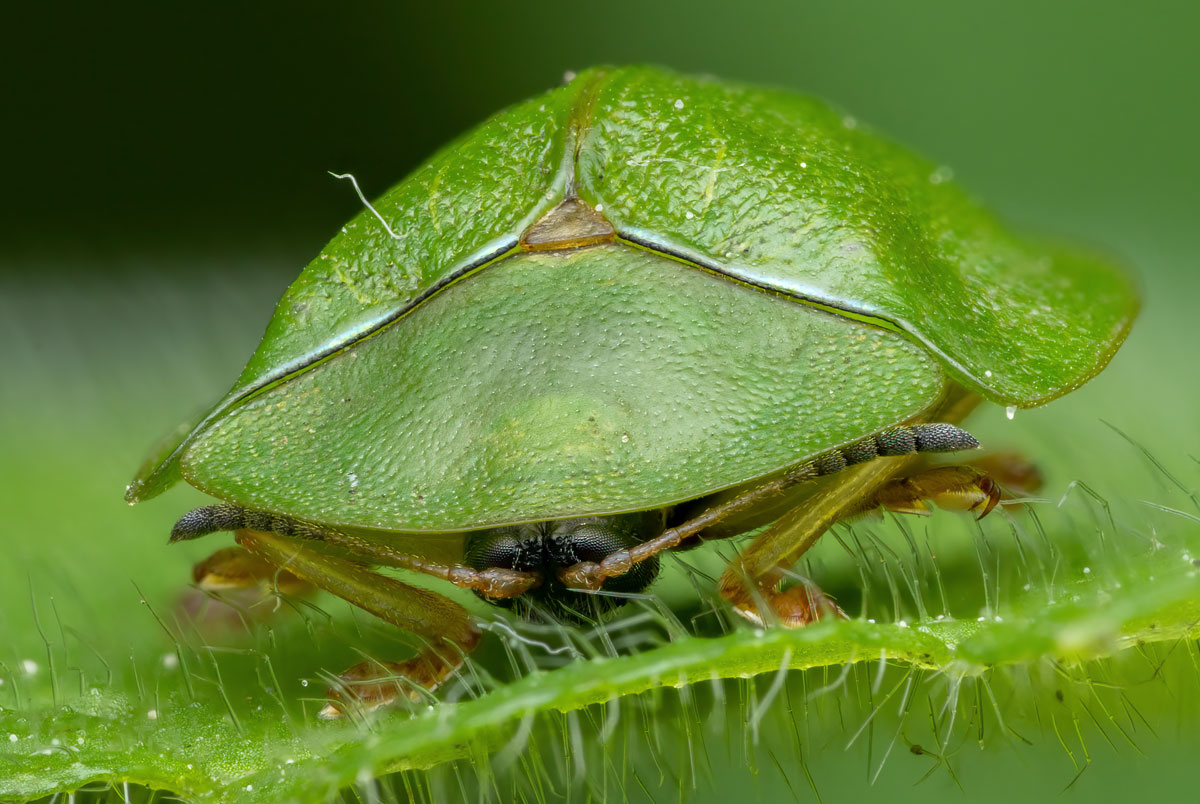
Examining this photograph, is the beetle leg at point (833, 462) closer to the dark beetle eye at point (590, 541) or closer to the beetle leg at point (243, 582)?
the dark beetle eye at point (590, 541)

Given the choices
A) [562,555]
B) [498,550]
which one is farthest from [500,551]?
[562,555]

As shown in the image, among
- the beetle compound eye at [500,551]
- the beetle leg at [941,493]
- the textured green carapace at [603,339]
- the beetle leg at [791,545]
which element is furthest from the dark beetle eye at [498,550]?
the beetle leg at [941,493]

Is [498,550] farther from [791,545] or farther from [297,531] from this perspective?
[791,545]

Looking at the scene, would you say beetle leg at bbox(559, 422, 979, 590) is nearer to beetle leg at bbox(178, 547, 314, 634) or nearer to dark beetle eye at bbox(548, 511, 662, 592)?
dark beetle eye at bbox(548, 511, 662, 592)

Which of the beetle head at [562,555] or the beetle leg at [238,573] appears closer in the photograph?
the beetle head at [562,555]

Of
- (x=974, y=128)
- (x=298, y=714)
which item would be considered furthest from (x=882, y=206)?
(x=974, y=128)

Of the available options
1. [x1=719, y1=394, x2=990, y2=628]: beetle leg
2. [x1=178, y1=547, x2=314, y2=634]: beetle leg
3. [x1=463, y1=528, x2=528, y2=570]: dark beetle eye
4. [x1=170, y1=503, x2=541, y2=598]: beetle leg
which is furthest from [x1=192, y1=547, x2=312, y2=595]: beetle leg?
[x1=719, y1=394, x2=990, y2=628]: beetle leg
